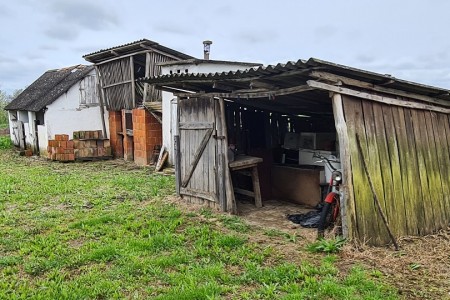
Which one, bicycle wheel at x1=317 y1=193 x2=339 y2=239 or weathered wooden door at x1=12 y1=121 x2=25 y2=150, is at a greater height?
weathered wooden door at x1=12 y1=121 x2=25 y2=150

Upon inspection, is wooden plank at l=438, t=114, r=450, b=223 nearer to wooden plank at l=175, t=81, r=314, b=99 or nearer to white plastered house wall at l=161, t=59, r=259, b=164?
wooden plank at l=175, t=81, r=314, b=99

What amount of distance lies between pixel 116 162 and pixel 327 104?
33.2ft

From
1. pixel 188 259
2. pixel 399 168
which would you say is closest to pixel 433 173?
pixel 399 168

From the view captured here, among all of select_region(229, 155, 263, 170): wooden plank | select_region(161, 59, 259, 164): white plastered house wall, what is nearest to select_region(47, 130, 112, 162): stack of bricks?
select_region(161, 59, 259, 164): white plastered house wall

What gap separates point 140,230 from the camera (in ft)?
18.8

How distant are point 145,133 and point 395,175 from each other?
31.6 ft

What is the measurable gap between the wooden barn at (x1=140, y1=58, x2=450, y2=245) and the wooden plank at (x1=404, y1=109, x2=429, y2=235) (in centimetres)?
2

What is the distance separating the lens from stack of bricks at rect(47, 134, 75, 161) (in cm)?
1446

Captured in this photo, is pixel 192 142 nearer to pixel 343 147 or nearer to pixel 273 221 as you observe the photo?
pixel 273 221

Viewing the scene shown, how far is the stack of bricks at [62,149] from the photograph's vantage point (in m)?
14.5

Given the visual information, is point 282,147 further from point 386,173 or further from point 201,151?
point 386,173


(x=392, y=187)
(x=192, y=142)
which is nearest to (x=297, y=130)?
(x=192, y=142)

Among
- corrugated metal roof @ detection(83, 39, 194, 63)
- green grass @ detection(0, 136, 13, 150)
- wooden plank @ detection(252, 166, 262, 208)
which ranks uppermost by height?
corrugated metal roof @ detection(83, 39, 194, 63)

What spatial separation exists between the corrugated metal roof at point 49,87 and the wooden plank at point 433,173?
1423cm
